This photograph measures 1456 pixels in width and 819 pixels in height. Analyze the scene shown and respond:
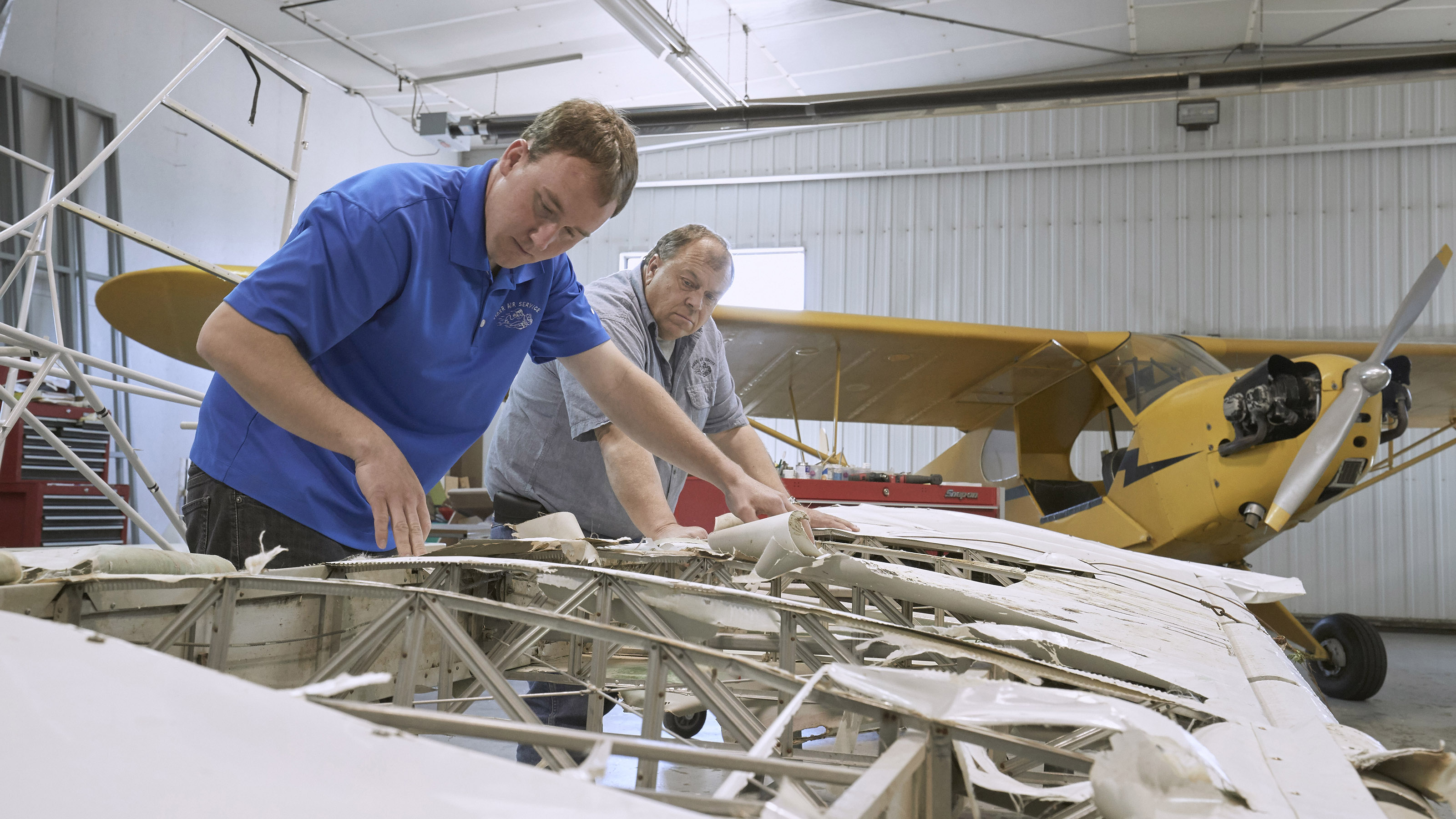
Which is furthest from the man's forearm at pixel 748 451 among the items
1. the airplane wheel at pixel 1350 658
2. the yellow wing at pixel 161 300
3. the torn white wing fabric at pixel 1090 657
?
the airplane wheel at pixel 1350 658

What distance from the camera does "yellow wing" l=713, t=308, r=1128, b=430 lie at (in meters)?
6.04

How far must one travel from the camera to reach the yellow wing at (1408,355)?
21.6ft

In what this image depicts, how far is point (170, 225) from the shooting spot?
820 cm

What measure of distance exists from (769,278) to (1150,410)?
246 inches

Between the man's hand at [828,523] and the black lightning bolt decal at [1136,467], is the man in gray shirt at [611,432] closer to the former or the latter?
the man's hand at [828,523]

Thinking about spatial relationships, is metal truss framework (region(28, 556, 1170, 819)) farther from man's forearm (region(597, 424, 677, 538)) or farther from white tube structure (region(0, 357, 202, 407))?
white tube structure (region(0, 357, 202, 407))

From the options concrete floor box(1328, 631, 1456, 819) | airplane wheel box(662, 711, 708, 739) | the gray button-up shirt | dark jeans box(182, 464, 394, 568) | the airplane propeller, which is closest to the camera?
dark jeans box(182, 464, 394, 568)

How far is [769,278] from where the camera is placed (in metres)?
11.0

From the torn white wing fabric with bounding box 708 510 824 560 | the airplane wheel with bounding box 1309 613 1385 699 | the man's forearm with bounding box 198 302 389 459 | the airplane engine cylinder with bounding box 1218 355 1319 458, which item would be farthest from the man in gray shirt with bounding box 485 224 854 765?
the airplane wheel with bounding box 1309 613 1385 699

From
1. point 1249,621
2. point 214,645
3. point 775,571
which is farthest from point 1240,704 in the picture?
point 214,645

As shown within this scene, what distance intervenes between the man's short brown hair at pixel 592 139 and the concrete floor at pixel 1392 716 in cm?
128

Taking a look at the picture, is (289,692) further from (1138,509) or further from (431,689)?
(1138,509)

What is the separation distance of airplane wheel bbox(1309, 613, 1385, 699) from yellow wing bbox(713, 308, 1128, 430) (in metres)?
2.23

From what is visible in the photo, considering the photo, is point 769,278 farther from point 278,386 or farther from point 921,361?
point 278,386
